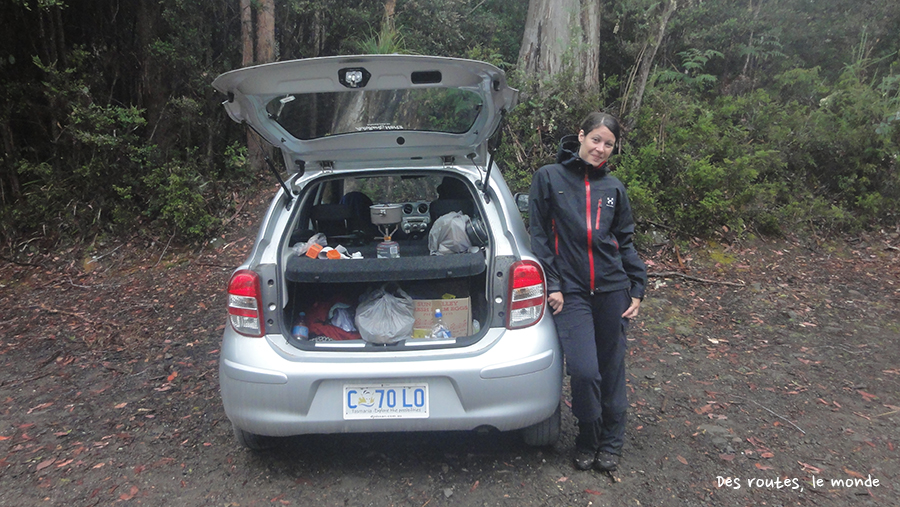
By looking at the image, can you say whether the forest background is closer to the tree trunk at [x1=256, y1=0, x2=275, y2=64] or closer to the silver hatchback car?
the tree trunk at [x1=256, y1=0, x2=275, y2=64]

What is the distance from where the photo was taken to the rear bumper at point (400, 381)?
8.39 ft

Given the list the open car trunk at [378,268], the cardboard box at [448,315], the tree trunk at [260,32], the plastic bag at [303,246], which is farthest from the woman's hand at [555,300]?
the tree trunk at [260,32]

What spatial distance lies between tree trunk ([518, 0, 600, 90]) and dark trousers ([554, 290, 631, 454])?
6280 mm

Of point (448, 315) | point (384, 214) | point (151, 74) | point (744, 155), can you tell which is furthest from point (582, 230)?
point (151, 74)

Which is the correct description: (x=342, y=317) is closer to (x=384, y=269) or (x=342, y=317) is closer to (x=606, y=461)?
(x=384, y=269)

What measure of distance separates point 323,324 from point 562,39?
689 cm

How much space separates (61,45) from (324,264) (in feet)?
23.9

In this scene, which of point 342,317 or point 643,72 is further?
point 643,72

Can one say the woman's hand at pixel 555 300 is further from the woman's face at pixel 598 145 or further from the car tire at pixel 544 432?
the woman's face at pixel 598 145

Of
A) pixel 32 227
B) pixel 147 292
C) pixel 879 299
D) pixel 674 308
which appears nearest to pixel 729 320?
pixel 674 308

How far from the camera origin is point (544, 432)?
2945mm

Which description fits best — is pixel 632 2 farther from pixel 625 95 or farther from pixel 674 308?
pixel 674 308

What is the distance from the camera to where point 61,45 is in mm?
7695

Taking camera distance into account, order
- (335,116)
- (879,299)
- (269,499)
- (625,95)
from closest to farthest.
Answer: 1. (269,499)
2. (335,116)
3. (879,299)
4. (625,95)
